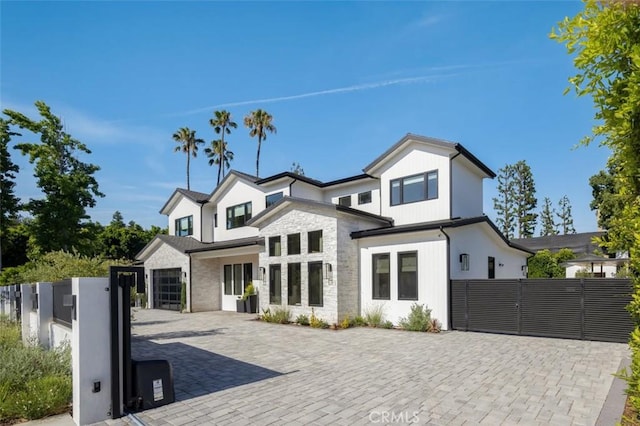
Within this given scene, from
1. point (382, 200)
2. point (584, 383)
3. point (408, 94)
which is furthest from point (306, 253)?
point (584, 383)

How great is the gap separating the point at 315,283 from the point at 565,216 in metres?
54.5

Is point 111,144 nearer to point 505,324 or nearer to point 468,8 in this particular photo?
point 468,8

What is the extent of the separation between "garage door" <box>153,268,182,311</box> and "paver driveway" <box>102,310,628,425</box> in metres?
10.7

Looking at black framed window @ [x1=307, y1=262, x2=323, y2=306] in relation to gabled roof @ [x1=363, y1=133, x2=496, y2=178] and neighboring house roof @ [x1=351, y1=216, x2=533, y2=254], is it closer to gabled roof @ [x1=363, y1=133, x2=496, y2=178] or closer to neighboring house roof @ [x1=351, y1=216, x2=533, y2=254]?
neighboring house roof @ [x1=351, y1=216, x2=533, y2=254]

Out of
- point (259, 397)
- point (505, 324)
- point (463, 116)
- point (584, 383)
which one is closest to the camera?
point (259, 397)

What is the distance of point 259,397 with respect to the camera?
6.30 meters

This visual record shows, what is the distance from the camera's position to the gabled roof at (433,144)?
1489 cm

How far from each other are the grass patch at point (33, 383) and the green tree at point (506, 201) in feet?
170

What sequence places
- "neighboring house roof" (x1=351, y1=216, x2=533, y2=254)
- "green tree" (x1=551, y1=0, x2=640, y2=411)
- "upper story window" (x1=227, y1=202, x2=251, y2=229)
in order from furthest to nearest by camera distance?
"upper story window" (x1=227, y1=202, x2=251, y2=229) → "neighboring house roof" (x1=351, y1=216, x2=533, y2=254) → "green tree" (x1=551, y1=0, x2=640, y2=411)

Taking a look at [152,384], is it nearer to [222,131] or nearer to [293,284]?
[293,284]

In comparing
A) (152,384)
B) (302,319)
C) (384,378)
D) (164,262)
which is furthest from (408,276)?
(164,262)

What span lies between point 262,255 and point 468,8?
12.5m

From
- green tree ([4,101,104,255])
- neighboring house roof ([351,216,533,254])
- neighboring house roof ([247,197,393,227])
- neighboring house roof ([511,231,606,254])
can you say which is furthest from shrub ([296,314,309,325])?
neighboring house roof ([511,231,606,254])

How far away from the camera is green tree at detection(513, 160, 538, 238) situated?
162 feet
